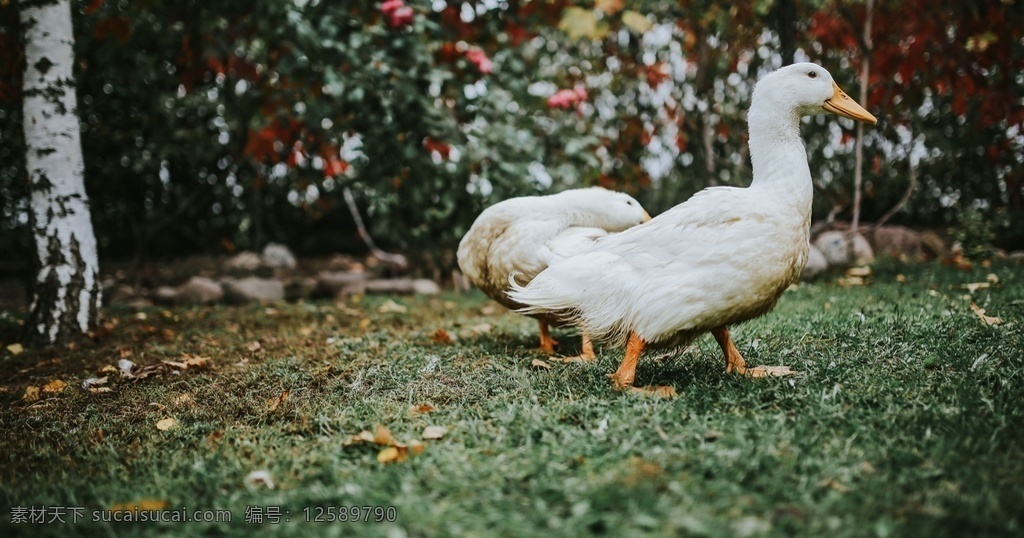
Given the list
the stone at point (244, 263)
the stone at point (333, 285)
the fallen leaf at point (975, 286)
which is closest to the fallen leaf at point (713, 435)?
the fallen leaf at point (975, 286)

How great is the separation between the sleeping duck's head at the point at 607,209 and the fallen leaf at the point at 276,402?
1.96 meters

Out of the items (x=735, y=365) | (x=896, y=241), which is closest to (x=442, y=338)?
(x=735, y=365)

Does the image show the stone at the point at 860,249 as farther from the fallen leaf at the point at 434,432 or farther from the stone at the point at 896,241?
the fallen leaf at the point at 434,432

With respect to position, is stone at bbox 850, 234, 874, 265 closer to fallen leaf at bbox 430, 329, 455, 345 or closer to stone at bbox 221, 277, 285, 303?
fallen leaf at bbox 430, 329, 455, 345

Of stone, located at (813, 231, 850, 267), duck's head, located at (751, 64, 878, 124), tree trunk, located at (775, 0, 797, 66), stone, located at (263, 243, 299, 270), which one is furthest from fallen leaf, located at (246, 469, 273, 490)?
stone, located at (263, 243, 299, 270)

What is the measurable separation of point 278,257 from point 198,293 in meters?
2.91

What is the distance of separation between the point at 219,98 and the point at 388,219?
3051mm

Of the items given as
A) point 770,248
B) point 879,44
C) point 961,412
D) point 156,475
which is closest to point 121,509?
point 156,475

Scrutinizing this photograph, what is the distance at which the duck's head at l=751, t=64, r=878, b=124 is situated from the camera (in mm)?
2895

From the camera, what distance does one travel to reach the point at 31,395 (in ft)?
11.1

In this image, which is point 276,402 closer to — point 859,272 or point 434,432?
point 434,432

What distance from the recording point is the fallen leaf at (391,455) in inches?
87.6

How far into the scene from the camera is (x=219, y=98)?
888 cm

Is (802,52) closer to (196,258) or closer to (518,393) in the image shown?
(518,393)
